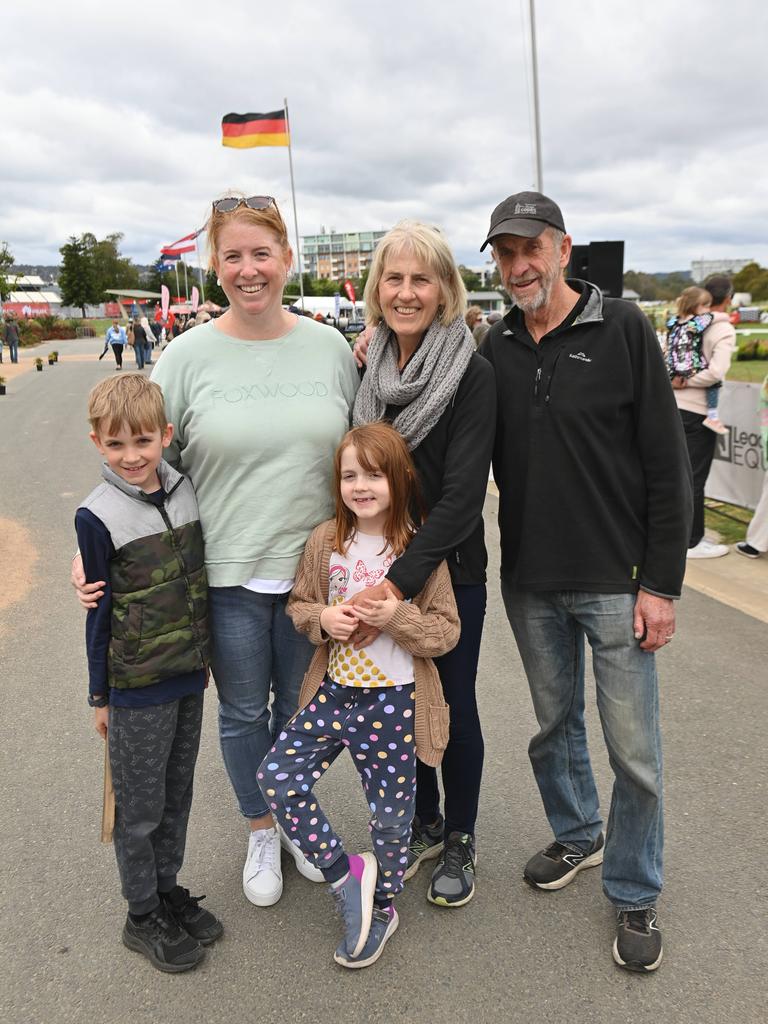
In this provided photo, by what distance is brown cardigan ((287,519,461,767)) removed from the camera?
2217 millimetres

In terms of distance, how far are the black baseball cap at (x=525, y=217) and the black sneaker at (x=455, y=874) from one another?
1963mm

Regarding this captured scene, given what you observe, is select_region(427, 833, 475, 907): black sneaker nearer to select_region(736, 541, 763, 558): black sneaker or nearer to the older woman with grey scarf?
the older woman with grey scarf

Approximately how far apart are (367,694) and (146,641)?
0.67m

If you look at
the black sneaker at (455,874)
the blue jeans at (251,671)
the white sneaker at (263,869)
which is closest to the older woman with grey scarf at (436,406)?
the blue jeans at (251,671)

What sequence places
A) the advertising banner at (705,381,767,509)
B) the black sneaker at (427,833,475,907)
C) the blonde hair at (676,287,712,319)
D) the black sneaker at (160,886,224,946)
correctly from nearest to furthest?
the black sneaker at (160,886,224,946) < the black sneaker at (427,833,475,907) < the blonde hair at (676,287,712,319) < the advertising banner at (705,381,767,509)

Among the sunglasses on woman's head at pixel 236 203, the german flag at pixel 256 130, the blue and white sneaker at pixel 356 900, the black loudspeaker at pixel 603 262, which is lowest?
the blue and white sneaker at pixel 356 900

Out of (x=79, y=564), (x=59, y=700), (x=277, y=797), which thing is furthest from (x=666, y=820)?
(x=59, y=700)

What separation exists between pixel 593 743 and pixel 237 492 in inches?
84.2

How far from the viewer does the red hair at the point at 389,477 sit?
7.23 ft

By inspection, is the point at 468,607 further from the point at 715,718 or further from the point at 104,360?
the point at 104,360

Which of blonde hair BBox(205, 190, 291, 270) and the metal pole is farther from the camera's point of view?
the metal pole

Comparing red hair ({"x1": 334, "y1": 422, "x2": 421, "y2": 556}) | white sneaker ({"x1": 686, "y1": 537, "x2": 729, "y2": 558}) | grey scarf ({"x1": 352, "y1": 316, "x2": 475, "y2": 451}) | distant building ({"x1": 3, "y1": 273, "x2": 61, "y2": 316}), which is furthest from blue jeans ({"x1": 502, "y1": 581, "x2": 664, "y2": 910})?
distant building ({"x1": 3, "y1": 273, "x2": 61, "y2": 316})

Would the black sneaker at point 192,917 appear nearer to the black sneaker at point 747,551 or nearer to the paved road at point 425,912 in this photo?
the paved road at point 425,912

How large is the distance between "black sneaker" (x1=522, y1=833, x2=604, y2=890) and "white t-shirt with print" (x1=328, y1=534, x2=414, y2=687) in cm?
90
